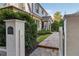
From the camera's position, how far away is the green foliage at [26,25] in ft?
8.05

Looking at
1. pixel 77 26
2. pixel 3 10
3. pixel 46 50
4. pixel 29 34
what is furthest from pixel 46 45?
pixel 3 10

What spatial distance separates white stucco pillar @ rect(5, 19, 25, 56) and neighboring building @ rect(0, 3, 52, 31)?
0.56 feet

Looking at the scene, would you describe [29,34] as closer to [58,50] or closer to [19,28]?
[19,28]

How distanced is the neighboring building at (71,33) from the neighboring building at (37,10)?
23cm

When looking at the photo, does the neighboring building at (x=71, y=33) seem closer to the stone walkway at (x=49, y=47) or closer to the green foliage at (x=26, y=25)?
the stone walkway at (x=49, y=47)

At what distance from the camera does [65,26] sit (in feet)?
8.00

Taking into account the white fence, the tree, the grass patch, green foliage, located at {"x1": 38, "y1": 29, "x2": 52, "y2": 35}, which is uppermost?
the tree

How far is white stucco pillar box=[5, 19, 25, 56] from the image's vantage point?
2439 mm

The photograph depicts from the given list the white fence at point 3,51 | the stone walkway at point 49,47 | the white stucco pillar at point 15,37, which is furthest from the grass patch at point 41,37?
the white fence at point 3,51

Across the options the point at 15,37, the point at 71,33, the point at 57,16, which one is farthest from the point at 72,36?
the point at 15,37

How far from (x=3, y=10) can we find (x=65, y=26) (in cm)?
78

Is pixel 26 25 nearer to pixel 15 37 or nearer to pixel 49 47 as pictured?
pixel 15 37

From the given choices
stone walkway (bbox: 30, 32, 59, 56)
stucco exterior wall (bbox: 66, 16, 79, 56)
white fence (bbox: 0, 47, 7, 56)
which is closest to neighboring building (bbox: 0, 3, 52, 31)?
stone walkway (bbox: 30, 32, 59, 56)

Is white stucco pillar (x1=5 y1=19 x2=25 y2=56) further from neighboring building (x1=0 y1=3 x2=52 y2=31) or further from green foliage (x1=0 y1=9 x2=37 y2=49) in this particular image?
neighboring building (x1=0 y1=3 x2=52 y2=31)
